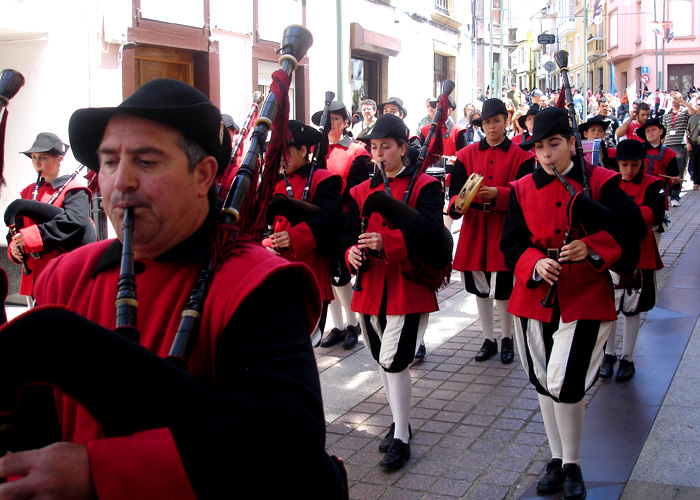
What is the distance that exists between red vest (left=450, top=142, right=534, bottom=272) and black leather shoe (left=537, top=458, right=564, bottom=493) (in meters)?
2.74

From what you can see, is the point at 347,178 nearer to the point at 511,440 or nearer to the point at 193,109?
the point at 511,440

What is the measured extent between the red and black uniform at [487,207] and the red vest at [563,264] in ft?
A: 7.38

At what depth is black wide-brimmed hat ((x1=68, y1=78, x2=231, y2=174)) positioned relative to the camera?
1.73m

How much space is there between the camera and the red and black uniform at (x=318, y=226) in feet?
18.8

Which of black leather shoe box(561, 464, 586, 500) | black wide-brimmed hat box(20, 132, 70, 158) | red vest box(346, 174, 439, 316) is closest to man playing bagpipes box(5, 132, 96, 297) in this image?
black wide-brimmed hat box(20, 132, 70, 158)

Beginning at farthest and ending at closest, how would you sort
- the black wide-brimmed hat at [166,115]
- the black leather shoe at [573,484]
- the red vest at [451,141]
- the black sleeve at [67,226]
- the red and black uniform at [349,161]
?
1. the red vest at [451,141]
2. the red and black uniform at [349,161]
3. the black sleeve at [67,226]
4. the black leather shoe at [573,484]
5. the black wide-brimmed hat at [166,115]

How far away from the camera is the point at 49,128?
912cm

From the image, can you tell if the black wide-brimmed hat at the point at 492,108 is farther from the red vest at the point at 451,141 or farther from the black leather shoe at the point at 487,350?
the red vest at the point at 451,141

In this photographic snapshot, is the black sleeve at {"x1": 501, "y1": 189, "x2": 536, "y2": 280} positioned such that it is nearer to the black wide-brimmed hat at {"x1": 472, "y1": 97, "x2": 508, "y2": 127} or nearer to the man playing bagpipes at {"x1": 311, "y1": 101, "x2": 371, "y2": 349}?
the man playing bagpipes at {"x1": 311, "y1": 101, "x2": 371, "y2": 349}

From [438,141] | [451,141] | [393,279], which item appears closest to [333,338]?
[438,141]

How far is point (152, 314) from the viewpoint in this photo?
1795mm

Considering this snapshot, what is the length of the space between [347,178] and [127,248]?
21.2 feet

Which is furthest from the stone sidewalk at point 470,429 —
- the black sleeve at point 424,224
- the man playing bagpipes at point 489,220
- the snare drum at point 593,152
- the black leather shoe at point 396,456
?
the snare drum at point 593,152

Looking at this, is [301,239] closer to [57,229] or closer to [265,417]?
[57,229]
